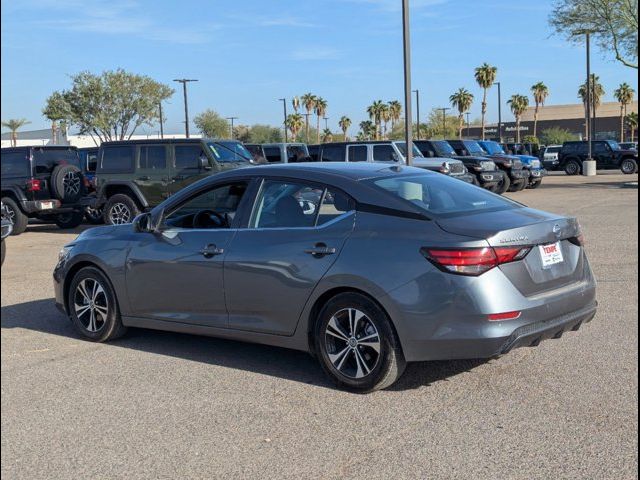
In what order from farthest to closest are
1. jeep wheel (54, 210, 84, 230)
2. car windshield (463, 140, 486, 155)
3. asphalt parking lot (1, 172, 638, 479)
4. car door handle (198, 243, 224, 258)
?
1. car windshield (463, 140, 486, 155)
2. jeep wheel (54, 210, 84, 230)
3. car door handle (198, 243, 224, 258)
4. asphalt parking lot (1, 172, 638, 479)

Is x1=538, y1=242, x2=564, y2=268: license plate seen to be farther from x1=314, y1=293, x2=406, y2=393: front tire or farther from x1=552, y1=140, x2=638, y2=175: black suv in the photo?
x1=552, y1=140, x2=638, y2=175: black suv

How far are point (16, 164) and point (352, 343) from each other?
44.6ft

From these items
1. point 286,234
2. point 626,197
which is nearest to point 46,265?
point 286,234

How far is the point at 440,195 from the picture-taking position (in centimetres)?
560

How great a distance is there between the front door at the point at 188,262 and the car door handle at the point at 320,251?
0.82 meters

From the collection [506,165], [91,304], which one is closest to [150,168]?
[91,304]

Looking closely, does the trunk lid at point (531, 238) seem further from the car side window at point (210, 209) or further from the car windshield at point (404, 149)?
the car windshield at point (404, 149)

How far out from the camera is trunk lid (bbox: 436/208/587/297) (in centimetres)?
486

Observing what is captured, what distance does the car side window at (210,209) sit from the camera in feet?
19.9

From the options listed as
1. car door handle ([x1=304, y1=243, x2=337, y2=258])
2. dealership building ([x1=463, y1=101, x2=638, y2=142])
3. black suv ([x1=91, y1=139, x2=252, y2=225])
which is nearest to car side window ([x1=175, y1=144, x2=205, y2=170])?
black suv ([x1=91, y1=139, x2=252, y2=225])

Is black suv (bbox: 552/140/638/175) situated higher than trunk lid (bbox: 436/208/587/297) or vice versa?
black suv (bbox: 552/140/638/175)

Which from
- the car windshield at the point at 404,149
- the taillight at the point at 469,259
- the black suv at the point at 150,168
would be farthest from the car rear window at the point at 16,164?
the taillight at the point at 469,259

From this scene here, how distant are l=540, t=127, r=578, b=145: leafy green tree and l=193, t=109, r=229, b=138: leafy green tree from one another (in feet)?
121

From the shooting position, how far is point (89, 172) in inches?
813
